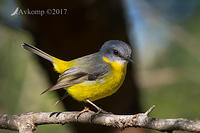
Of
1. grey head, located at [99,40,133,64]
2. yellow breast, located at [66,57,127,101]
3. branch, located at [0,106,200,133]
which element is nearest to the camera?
branch, located at [0,106,200,133]

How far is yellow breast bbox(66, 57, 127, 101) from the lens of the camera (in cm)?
358

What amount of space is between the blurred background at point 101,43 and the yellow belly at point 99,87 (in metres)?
0.93

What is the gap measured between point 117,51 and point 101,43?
75 cm

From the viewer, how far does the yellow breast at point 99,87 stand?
358 centimetres

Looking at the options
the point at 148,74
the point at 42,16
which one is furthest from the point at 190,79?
the point at 42,16

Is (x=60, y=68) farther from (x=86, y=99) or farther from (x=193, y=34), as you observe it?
(x=193, y=34)

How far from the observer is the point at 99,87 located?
11.8ft

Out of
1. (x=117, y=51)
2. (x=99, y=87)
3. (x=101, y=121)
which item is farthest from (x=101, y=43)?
(x=101, y=121)

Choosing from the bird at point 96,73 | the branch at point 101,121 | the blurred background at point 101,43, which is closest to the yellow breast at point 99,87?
the bird at point 96,73

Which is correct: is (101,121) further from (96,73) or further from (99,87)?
(96,73)

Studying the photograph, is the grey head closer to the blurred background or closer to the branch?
the blurred background

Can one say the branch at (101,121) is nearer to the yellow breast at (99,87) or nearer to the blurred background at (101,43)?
the yellow breast at (99,87)

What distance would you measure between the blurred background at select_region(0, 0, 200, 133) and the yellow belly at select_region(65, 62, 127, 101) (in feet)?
3.06

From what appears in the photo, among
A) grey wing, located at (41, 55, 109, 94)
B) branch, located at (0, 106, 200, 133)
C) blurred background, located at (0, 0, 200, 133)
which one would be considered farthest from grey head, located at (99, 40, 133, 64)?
branch, located at (0, 106, 200, 133)
